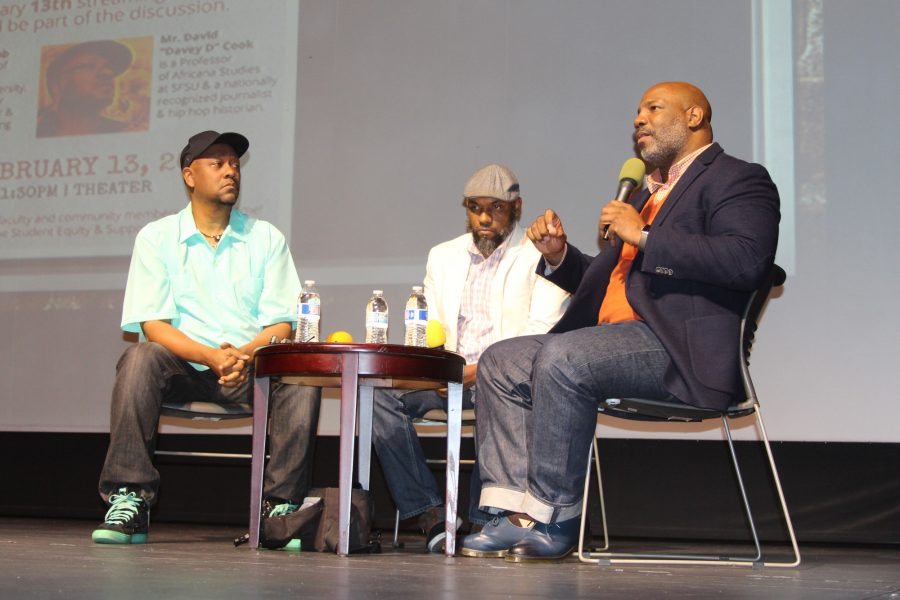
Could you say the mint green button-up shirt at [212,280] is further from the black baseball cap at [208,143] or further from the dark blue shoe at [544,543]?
the dark blue shoe at [544,543]

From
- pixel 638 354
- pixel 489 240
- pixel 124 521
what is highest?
pixel 489 240

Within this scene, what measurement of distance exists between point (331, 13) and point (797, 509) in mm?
2690

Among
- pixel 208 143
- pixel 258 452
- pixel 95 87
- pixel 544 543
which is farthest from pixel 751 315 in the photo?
pixel 95 87

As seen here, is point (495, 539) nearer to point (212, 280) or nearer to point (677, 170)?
point (677, 170)

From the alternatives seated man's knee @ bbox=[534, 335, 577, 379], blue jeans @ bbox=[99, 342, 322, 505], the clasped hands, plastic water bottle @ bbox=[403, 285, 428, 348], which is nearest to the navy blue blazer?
seated man's knee @ bbox=[534, 335, 577, 379]

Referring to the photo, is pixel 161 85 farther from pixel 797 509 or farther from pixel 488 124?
pixel 797 509

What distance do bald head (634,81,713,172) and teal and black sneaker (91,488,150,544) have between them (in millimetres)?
1657

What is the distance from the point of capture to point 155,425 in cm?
288

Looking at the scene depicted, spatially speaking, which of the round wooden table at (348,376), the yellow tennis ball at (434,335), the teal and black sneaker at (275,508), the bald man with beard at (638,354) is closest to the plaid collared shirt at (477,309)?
the yellow tennis ball at (434,335)

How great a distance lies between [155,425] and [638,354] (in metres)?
1.40

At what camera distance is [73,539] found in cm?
289

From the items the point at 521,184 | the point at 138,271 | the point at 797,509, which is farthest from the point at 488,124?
the point at 797,509

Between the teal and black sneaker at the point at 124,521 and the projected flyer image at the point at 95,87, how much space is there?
2088 millimetres

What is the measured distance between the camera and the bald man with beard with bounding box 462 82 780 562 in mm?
2354
